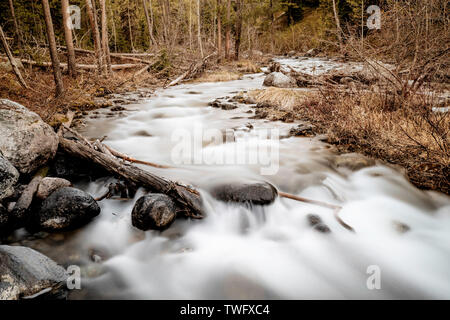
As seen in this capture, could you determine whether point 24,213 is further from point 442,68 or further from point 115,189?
point 442,68

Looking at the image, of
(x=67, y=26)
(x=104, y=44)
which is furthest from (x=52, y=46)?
(x=104, y=44)

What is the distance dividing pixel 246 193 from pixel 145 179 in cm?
140

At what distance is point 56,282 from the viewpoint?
7.44 ft

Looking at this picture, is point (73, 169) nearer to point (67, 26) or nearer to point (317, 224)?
point (317, 224)

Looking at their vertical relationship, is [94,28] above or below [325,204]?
above

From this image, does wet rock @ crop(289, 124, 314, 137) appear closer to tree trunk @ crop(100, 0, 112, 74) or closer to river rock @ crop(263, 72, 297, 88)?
river rock @ crop(263, 72, 297, 88)

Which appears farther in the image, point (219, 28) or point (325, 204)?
point (219, 28)

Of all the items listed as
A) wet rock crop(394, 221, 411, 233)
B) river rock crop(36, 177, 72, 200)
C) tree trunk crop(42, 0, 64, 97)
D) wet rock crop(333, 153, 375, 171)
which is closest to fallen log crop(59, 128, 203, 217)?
river rock crop(36, 177, 72, 200)

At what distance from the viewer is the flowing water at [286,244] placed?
2525mm

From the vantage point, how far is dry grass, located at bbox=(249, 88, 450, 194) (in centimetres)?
391

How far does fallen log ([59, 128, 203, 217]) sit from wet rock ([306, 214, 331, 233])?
4.69 ft

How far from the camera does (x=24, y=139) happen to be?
11.6 ft
